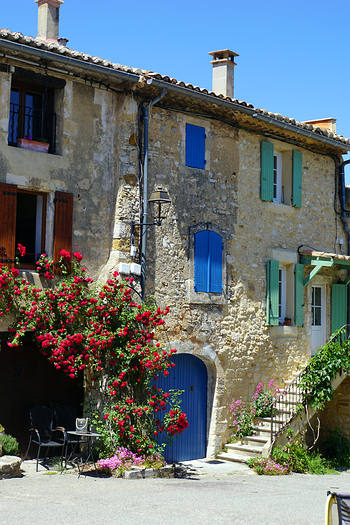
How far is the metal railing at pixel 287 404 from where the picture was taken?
13297 millimetres

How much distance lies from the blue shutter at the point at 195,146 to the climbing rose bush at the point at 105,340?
2803 mm

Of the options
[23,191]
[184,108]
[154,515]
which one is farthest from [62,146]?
[154,515]

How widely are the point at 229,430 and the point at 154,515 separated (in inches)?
214

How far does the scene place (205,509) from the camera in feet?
29.0

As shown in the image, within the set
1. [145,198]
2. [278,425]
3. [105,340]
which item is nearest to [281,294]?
[278,425]

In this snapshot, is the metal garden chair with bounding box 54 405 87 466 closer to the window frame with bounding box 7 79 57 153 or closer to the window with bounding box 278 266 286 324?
the window frame with bounding box 7 79 57 153

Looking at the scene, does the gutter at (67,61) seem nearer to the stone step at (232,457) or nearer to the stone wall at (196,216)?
the stone wall at (196,216)

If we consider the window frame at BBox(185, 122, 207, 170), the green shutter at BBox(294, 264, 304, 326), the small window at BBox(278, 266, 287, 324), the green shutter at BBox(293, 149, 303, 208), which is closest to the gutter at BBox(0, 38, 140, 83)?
the window frame at BBox(185, 122, 207, 170)

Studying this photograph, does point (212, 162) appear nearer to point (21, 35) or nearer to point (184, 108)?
point (184, 108)

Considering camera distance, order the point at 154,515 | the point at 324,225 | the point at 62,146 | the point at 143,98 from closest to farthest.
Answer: the point at 154,515 < the point at 62,146 < the point at 143,98 < the point at 324,225

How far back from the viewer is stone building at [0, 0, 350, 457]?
1110 centimetres

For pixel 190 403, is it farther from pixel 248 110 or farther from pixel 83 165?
pixel 248 110

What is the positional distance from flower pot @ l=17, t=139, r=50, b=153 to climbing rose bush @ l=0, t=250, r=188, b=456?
1.69 metres

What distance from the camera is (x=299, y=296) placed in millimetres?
15102
